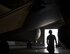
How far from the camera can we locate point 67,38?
20.0ft

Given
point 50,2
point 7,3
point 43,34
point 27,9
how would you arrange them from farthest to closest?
point 43,34 < point 7,3 < point 27,9 < point 50,2

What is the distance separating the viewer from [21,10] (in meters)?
5.30

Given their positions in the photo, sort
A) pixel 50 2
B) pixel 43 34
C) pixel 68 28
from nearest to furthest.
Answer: pixel 50 2 → pixel 68 28 → pixel 43 34

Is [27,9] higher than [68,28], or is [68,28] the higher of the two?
[27,9]

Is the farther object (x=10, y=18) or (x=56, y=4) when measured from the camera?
(x=10, y=18)

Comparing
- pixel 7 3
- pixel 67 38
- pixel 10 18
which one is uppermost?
pixel 7 3

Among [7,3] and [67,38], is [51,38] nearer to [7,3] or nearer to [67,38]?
[67,38]

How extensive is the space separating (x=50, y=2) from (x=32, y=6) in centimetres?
49

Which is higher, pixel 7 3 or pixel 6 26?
pixel 7 3

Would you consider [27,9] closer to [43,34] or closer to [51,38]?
[51,38]

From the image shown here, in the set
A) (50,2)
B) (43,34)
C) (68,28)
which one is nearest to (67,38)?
(68,28)

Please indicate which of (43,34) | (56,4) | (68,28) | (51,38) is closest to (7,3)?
(51,38)

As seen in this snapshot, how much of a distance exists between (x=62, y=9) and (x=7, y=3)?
219 inches

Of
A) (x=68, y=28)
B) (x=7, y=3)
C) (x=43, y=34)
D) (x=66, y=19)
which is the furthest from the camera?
(x=43, y=34)
